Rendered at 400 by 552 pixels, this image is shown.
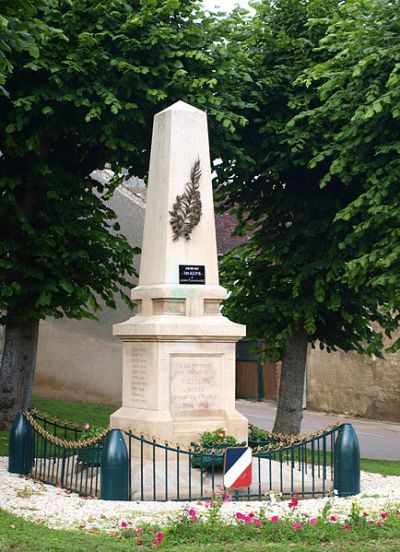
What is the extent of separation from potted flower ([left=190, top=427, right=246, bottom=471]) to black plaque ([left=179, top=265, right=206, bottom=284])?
6.64 feet

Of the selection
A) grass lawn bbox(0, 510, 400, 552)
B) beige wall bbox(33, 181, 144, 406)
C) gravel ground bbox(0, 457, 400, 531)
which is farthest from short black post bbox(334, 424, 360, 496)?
beige wall bbox(33, 181, 144, 406)

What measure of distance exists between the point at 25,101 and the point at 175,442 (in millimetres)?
6301

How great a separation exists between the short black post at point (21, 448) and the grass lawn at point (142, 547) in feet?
14.1

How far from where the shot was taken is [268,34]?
18141mm

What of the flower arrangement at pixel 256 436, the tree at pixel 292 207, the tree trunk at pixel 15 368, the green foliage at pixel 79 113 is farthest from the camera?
the tree trunk at pixel 15 368

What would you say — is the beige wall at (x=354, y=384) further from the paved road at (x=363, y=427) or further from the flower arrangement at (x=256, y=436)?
the flower arrangement at (x=256, y=436)

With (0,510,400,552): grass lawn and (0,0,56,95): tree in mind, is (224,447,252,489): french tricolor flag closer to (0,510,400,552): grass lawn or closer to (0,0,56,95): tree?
(0,510,400,552): grass lawn

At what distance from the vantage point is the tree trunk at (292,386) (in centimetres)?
1811

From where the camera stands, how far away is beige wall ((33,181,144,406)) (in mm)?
26062

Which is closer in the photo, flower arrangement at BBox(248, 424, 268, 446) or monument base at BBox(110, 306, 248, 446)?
monument base at BBox(110, 306, 248, 446)

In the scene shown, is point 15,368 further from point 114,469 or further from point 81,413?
point 114,469

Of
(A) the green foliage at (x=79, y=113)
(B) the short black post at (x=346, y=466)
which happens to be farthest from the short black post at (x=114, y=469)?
(A) the green foliage at (x=79, y=113)

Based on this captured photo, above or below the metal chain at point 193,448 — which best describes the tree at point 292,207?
above

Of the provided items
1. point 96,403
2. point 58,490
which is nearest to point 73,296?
point 58,490
